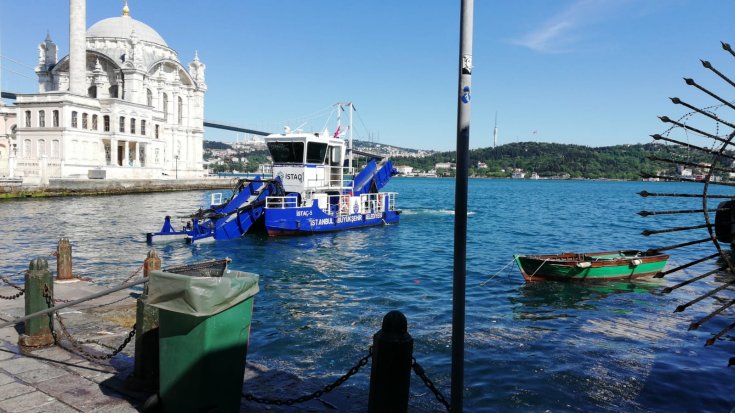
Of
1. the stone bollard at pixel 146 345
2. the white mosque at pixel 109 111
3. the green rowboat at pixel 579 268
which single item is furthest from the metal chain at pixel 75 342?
the white mosque at pixel 109 111

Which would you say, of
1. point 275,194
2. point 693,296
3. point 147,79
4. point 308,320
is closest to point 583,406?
point 308,320

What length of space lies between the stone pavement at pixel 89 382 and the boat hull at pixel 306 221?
1670 centimetres


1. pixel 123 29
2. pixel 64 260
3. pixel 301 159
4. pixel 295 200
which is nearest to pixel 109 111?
pixel 123 29

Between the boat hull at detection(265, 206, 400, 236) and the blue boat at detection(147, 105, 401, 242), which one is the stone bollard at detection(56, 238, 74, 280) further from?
the boat hull at detection(265, 206, 400, 236)

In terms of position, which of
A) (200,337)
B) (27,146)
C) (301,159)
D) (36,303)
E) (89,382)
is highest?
(27,146)

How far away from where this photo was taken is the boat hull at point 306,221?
24984 mm

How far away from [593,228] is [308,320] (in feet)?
105

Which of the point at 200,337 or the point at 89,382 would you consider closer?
the point at 200,337

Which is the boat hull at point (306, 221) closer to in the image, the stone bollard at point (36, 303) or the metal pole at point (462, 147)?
the stone bollard at point (36, 303)

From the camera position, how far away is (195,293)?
14.4ft

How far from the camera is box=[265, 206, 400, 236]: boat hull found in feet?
82.0

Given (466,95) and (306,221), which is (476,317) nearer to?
(466,95)

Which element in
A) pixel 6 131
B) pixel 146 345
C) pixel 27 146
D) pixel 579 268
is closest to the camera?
pixel 146 345

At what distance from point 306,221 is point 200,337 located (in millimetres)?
21813
